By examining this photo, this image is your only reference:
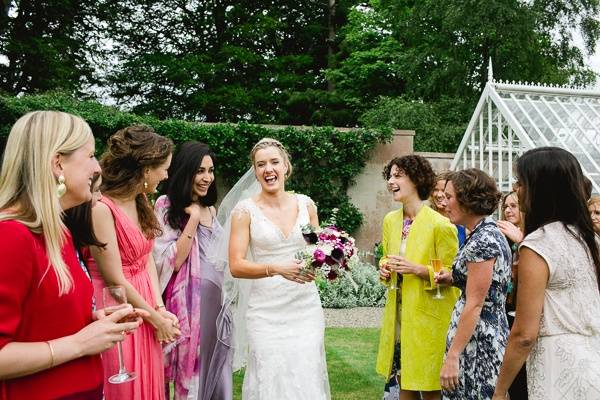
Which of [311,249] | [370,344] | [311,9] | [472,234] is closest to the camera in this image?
[472,234]

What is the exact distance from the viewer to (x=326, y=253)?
3.74 m

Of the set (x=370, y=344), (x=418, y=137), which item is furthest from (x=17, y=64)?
(x=370, y=344)

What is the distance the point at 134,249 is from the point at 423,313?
2.00 m

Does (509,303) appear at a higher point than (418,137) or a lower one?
lower

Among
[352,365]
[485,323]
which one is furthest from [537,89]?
[485,323]

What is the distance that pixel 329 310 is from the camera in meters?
10.1

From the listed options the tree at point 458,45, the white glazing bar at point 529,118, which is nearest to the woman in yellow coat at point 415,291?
the white glazing bar at point 529,118

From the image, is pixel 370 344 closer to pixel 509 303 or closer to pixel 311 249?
pixel 509 303

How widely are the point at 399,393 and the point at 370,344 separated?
3.56 m

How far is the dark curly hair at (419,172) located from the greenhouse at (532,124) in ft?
20.2

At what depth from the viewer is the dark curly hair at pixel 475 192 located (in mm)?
3457

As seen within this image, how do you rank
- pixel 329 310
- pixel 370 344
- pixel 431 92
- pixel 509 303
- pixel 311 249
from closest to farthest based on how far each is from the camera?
pixel 311 249
pixel 509 303
pixel 370 344
pixel 329 310
pixel 431 92

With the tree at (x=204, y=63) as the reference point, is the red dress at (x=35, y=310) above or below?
below

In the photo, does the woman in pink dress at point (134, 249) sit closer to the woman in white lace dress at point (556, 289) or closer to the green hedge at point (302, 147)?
the woman in white lace dress at point (556, 289)
